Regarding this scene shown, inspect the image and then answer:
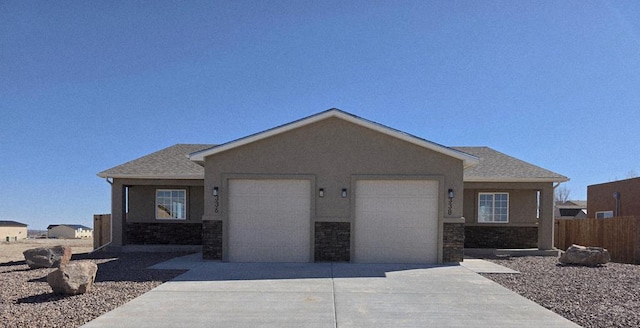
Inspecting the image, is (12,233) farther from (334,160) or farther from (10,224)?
(334,160)

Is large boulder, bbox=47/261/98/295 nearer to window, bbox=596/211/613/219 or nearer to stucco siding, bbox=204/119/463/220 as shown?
stucco siding, bbox=204/119/463/220

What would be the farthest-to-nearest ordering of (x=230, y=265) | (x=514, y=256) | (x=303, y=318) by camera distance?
(x=514, y=256), (x=230, y=265), (x=303, y=318)

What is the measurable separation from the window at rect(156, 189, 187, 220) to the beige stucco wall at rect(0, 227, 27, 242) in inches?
1927

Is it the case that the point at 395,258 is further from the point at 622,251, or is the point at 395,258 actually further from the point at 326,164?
the point at 622,251

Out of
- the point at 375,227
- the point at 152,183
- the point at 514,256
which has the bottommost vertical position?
the point at 514,256

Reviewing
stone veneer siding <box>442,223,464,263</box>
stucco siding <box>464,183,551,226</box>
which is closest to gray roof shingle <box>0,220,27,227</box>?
stucco siding <box>464,183,551,226</box>

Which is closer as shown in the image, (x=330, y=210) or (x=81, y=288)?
(x=81, y=288)

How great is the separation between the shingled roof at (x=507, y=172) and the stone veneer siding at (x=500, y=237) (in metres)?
2.21

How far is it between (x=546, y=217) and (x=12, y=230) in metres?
62.9

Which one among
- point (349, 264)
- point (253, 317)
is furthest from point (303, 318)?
point (349, 264)

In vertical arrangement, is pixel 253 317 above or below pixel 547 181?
below

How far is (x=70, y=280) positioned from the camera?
755 centimetres

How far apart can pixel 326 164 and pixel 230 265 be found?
12.9 feet

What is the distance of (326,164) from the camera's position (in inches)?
474
